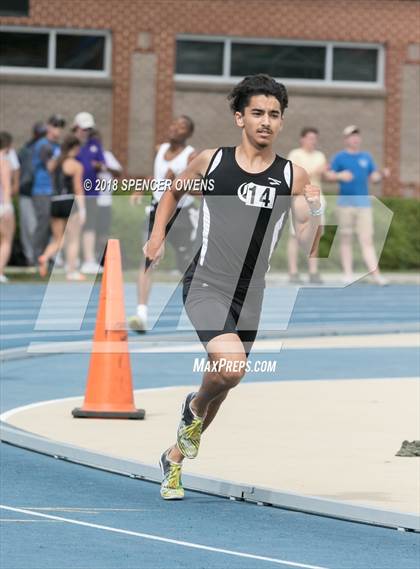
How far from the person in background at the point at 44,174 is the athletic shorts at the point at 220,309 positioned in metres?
15.8

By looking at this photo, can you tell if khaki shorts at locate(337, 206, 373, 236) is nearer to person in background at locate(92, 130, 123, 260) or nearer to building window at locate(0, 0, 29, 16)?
person in background at locate(92, 130, 123, 260)

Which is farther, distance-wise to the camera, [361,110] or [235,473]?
[361,110]

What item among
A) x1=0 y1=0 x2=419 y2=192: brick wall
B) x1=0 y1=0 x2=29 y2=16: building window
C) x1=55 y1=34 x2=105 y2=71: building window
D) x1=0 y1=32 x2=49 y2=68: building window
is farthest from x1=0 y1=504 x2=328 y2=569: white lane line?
x1=55 y1=34 x2=105 y2=71: building window

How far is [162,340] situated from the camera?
58.5ft

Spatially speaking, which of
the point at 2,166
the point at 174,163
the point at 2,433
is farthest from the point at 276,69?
the point at 2,433

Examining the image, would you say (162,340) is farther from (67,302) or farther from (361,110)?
(361,110)

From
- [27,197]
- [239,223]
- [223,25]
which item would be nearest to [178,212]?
[239,223]

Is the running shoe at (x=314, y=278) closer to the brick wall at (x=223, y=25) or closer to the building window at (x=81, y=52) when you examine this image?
the brick wall at (x=223, y=25)

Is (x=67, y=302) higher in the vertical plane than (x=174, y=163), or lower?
lower

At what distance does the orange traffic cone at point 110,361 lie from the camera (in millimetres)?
12180

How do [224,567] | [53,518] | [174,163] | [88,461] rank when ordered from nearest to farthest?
[224,567], [53,518], [88,461], [174,163]

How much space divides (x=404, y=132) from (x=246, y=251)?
25.9m

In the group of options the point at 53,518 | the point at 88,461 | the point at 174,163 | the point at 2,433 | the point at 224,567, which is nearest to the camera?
the point at 224,567

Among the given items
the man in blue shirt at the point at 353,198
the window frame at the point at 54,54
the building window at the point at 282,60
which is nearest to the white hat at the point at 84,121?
the man in blue shirt at the point at 353,198
